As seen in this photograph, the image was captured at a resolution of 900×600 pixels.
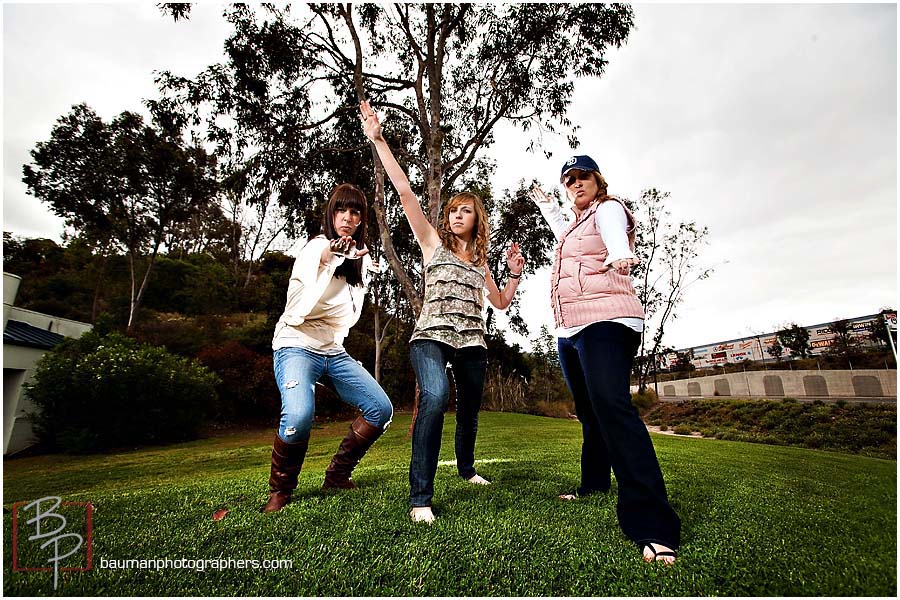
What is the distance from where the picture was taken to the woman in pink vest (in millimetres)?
1540

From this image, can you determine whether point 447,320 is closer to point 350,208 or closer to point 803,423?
point 350,208

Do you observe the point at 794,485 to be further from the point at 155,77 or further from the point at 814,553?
the point at 155,77

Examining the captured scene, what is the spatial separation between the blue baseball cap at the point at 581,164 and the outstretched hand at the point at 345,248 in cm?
115

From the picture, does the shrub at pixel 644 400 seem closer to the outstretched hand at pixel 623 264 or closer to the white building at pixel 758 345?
the white building at pixel 758 345

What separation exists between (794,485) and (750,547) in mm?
1680

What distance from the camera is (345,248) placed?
7.72 ft

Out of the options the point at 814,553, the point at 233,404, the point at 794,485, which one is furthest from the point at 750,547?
→ the point at 233,404

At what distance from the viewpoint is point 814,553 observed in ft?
4.88

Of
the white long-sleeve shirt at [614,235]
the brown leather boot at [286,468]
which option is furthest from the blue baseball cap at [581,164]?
the brown leather boot at [286,468]

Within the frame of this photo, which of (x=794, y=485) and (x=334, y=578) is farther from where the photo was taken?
(x=794, y=485)

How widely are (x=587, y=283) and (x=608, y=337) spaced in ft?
0.88

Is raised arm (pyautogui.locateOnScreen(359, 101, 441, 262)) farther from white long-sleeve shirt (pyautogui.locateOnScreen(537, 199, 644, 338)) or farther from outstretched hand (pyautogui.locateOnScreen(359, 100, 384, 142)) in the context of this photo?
white long-sleeve shirt (pyautogui.locateOnScreen(537, 199, 644, 338))

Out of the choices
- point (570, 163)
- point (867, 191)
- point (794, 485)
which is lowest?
point (794, 485)

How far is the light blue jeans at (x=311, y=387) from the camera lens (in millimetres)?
2131
